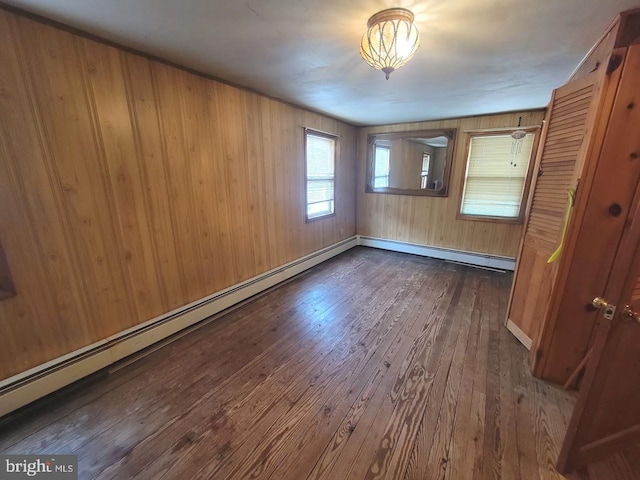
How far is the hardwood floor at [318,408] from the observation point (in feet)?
4.20

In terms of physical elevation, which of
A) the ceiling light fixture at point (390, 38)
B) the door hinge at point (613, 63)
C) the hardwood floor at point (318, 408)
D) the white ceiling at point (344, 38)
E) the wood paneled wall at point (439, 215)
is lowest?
the hardwood floor at point (318, 408)

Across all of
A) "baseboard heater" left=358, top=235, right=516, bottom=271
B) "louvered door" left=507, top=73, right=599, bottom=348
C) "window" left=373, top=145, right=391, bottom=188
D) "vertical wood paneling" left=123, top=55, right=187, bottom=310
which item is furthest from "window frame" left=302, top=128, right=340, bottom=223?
"louvered door" left=507, top=73, right=599, bottom=348

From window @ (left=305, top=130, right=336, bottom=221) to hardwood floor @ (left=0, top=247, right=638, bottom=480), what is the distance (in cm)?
192

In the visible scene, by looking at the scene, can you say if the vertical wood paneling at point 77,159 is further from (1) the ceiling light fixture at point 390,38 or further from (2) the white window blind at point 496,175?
(2) the white window blind at point 496,175

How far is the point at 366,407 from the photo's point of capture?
1.59m

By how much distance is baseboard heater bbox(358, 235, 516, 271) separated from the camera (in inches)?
152

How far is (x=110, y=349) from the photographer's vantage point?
6.21 feet

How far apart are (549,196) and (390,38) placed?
1.60m

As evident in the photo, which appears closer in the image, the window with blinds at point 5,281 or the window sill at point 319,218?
the window with blinds at point 5,281

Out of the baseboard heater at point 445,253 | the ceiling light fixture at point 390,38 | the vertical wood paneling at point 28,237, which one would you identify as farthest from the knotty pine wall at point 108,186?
the baseboard heater at point 445,253

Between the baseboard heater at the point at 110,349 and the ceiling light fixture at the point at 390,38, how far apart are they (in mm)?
2408

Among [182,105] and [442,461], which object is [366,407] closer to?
[442,461]

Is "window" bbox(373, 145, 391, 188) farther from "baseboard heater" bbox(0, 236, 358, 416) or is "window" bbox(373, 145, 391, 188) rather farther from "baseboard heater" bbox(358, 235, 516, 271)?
"baseboard heater" bbox(0, 236, 358, 416)

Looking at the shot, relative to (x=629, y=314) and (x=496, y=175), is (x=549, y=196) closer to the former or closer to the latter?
(x=629, y=314)
